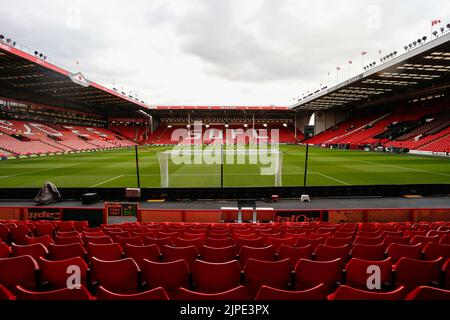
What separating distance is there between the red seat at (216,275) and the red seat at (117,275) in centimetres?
91

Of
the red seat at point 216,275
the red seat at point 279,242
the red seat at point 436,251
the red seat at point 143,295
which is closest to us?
the red seat at point 143,295

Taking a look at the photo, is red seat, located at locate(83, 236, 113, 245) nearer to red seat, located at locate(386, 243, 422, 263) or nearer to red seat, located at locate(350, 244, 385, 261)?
red seat, located at locate(350, 244, 385, 261)

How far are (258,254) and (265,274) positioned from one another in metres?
0.87

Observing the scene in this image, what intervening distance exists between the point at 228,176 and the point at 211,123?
72.8 m

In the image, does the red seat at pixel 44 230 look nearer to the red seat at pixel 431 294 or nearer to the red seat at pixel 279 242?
the red seat at pixel 279 242

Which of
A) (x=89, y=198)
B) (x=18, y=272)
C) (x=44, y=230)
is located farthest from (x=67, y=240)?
(x=89, y=198)

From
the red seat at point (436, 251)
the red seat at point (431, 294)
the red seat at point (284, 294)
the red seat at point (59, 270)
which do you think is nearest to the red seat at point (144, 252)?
the red seat at point (59, 270)

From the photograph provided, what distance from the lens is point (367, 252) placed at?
4566 mm

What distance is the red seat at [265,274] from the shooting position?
11.5 ft

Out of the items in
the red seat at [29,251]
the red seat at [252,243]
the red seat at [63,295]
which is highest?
the red seat at [63,295]

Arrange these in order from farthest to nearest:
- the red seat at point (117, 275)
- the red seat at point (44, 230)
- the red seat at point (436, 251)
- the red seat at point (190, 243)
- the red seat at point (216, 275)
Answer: the red seat at point (44, 230), the red seat at point (190, 243), the red seat at point (436, 251), the red seat at point (117, 275), the red seat at point (216, 275)

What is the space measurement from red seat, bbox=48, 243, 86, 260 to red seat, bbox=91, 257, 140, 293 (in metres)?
1.12

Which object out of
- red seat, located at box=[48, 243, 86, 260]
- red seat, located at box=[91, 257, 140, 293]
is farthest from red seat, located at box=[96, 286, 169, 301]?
red seat, located at box=[48, 243, 86, 260]
